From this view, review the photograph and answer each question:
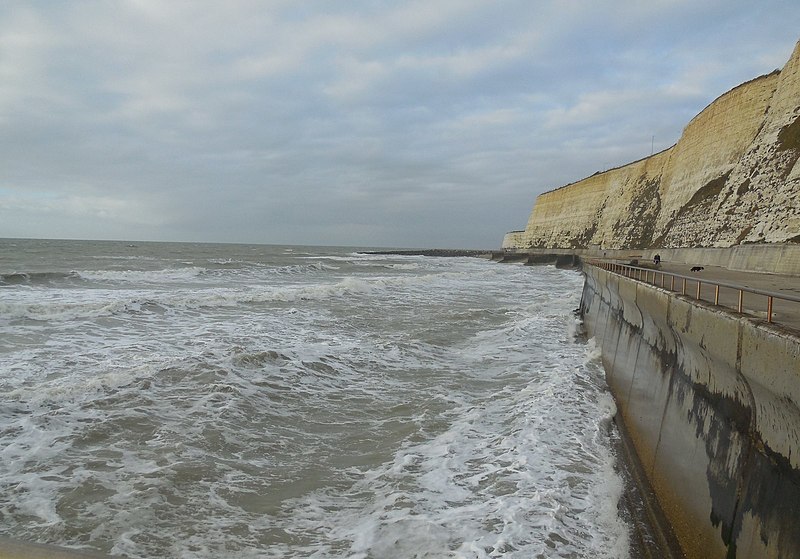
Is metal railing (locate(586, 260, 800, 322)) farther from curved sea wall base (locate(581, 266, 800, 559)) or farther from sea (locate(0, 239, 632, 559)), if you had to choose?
sea (locate(0, 239, 632, 559))

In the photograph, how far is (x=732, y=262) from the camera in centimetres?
2097

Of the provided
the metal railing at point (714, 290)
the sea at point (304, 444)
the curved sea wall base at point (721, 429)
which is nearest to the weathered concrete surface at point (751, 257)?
the metal railing at point (714, 290)

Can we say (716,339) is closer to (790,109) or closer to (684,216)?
(790,109)

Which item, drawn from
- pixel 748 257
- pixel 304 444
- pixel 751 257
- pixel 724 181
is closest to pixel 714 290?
pixel 304 444

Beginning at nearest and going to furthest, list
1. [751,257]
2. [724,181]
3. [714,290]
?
[714,290], [751,257], [724,181]

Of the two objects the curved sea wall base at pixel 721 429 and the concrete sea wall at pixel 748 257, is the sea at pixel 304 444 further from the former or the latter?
the concrete sea wall at pixel 748 257

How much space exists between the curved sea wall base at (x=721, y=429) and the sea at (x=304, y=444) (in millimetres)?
636

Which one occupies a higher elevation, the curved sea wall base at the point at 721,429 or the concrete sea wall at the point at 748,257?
the concrete sea wall at the point at 748,257

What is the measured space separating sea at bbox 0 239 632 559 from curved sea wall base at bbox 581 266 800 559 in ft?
2.09

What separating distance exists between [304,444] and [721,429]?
471 cm

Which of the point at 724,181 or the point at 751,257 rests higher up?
the point at 724,181

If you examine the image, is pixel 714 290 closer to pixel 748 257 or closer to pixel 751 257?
pixel 751 257

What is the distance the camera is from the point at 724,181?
3147 centimetres

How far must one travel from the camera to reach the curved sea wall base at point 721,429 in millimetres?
3252
